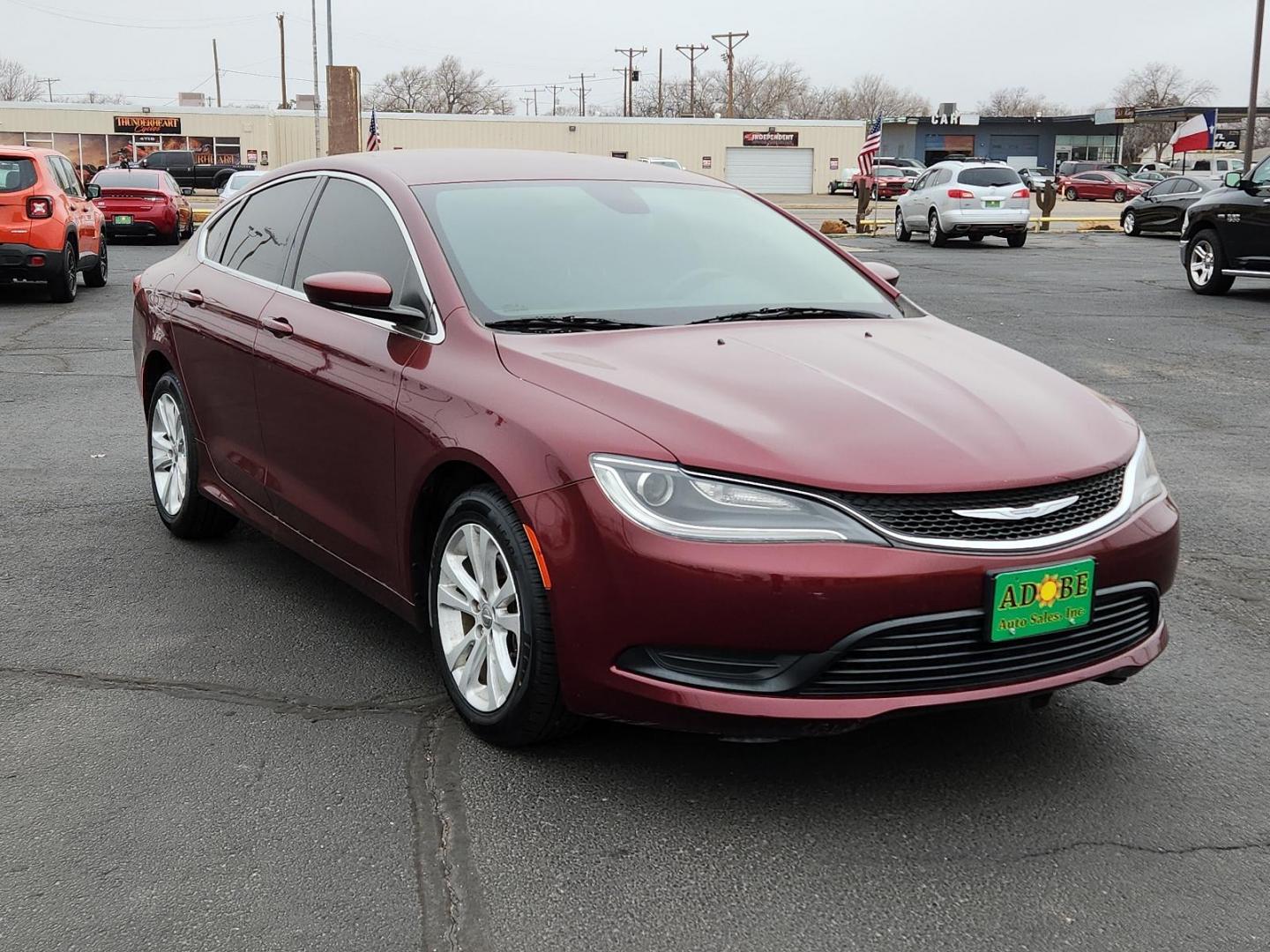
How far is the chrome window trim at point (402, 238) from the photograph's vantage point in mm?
3883

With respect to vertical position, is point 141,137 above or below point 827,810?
above

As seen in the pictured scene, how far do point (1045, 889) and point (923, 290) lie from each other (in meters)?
14.9

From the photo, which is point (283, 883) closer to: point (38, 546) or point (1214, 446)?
point (38, 546)

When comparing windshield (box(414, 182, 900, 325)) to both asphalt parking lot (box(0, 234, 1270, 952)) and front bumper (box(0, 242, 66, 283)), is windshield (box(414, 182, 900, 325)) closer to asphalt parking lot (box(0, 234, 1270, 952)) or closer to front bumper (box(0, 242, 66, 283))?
asphalt parking lot (box(0, 234, 1270, 952))

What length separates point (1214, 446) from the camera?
7.66 meters

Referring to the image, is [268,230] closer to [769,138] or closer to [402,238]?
[402,238]

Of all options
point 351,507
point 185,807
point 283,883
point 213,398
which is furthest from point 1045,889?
point 213,398

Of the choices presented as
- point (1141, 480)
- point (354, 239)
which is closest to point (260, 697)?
point (354, 239)

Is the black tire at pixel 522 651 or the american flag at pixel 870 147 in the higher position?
the american flag at pixel 870 147

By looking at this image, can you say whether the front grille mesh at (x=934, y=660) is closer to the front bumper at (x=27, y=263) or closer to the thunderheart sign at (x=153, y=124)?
the front bumper at (x=27, y=263)

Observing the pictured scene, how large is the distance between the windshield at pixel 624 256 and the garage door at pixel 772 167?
67744 millimetres

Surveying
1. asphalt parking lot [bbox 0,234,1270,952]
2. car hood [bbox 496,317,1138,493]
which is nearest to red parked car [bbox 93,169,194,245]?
asphalt parking lot [bbox 0,234,1270,952]

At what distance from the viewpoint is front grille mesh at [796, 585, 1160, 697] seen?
9.87 feet

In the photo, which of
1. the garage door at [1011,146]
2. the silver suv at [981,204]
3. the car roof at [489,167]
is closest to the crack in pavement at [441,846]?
the car roof at [489,167]
